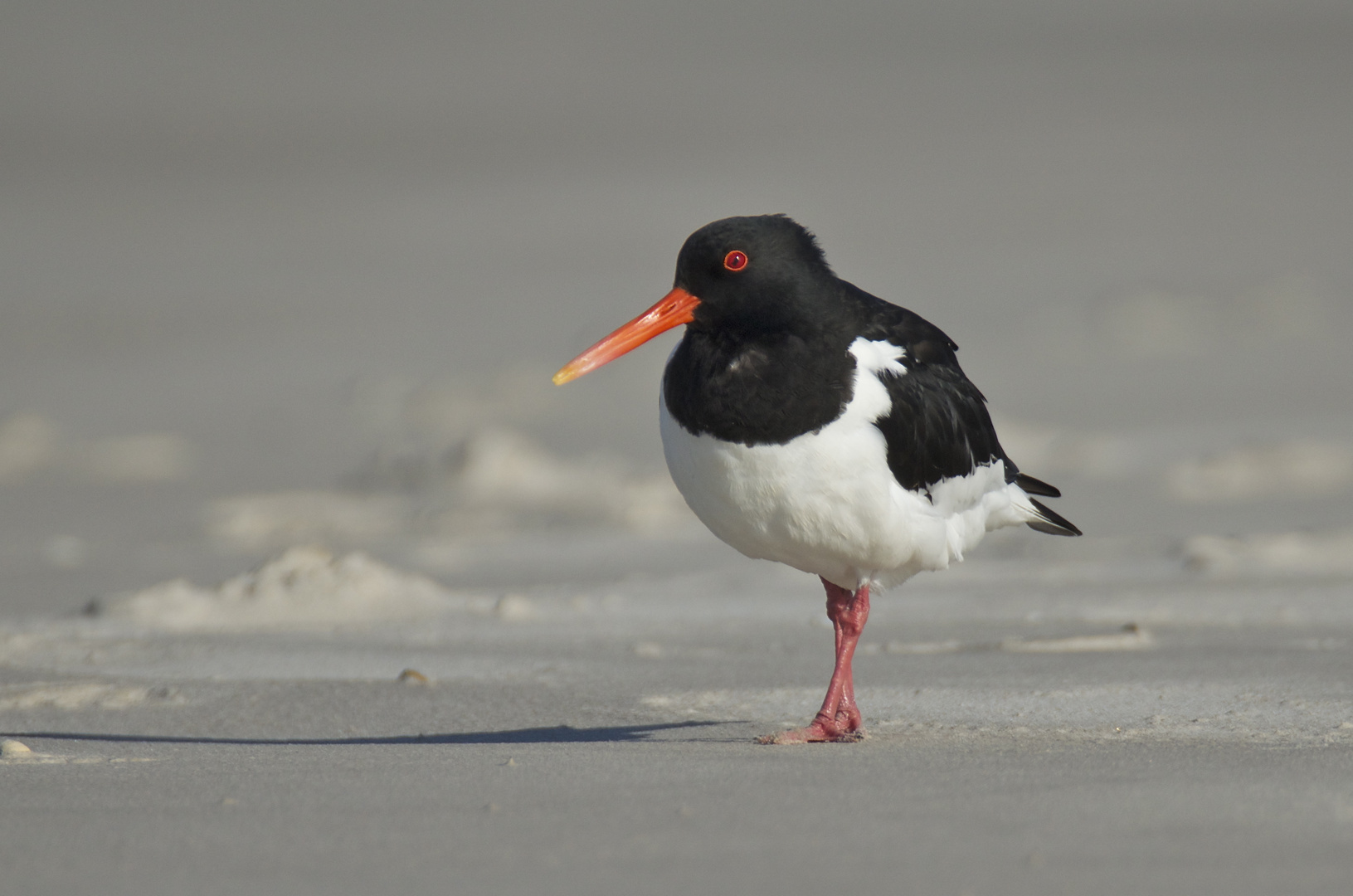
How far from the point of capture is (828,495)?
172 inches

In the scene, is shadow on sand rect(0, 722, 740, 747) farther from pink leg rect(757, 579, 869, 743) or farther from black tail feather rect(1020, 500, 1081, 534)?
black tail feather rect(1020, 500, 1081, 534)

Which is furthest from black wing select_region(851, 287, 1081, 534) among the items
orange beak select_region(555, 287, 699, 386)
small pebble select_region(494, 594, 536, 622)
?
small pebble select_region(494, 594, 536, 622)

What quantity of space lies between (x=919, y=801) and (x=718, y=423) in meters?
1.51

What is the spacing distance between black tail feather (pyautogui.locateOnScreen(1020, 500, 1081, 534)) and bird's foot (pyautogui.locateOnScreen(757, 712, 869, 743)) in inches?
59.6

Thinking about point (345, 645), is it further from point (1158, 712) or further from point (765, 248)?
point (1158, 712)

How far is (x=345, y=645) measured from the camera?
647cm

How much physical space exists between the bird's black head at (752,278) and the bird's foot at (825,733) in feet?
3.91

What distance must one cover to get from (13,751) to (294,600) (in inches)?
122

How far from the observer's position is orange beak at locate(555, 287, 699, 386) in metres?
4.68

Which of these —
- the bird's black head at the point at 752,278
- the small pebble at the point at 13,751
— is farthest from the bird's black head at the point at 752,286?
the small pebble at the point at 13,751

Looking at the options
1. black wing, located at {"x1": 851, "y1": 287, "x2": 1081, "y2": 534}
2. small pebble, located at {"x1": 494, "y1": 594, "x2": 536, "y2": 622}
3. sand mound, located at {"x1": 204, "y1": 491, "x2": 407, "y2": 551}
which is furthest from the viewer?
sand mound, located at {"x1": 204, "y1": 491, "x2": 407, "y2": 551}

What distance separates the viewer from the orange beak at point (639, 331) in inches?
184

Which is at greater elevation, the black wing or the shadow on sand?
the black wing

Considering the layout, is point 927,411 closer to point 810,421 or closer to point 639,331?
point 810,421
